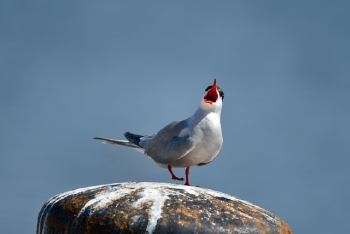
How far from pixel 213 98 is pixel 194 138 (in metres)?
0.75

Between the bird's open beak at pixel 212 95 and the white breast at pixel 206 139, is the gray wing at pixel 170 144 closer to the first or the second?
the white breast at pixel 206 139

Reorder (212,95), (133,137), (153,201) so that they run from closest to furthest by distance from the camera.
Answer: (153,201)
(212,95)
(133,137)

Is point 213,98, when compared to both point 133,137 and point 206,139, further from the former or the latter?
point 133,137

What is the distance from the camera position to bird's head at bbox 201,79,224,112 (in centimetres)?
951

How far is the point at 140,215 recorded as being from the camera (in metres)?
6.31

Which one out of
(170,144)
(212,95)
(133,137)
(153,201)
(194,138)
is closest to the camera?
(153,201)

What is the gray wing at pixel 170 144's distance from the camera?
9344 mm

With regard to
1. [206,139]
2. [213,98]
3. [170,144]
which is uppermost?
[213,98]

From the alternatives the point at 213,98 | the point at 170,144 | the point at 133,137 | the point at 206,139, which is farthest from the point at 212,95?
the point at 133,137

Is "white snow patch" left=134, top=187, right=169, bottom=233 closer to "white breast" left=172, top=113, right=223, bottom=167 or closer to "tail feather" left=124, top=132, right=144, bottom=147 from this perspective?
"white breast" left=172, top=113, right=223, bottom=167

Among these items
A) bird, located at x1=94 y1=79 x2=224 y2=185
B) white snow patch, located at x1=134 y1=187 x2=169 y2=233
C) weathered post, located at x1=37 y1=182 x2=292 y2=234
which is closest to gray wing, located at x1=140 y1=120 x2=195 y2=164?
bird, located at x1=94 y1=79 x2=224 y2=185

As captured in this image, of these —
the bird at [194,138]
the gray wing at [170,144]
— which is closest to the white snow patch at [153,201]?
the bird at [194,138]

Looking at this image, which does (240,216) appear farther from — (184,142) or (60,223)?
(184,142)

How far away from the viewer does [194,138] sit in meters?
9.30
